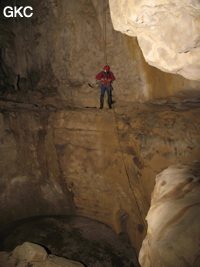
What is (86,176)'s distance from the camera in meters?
7.41

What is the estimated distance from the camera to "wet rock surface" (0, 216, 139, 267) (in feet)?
21.5

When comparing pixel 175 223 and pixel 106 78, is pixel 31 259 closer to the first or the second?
pixel 175 223

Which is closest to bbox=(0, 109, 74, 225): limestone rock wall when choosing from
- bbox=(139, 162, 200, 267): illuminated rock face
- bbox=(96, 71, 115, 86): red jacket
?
bbox=(96, 71, 115, 86): red jacket

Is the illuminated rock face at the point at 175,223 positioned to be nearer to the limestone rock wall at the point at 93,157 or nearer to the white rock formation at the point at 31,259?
the limestone rock wall at the point at 93,157

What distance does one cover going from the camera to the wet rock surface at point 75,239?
258 inches

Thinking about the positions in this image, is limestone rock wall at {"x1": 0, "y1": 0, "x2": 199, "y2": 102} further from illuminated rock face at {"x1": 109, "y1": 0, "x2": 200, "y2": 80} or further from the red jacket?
illuminated rock face at {"x1": 109, "y1": 0, "x2": 200, "y2": 80}

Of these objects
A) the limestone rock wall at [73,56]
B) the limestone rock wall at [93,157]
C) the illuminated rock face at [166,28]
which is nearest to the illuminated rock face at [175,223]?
the illuminated rock face at [166,28]

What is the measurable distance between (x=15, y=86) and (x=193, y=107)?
26.8 ft

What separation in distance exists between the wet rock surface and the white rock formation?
0.54m

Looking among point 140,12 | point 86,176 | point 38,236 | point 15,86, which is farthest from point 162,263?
point 15,86

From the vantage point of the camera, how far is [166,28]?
2789mm

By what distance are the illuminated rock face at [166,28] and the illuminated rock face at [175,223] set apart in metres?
1.78

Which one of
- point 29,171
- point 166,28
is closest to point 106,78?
point 166,28

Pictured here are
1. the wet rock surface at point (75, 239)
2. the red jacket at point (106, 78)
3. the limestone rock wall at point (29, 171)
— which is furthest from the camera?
the limestone rock wall at point (29, 171)
